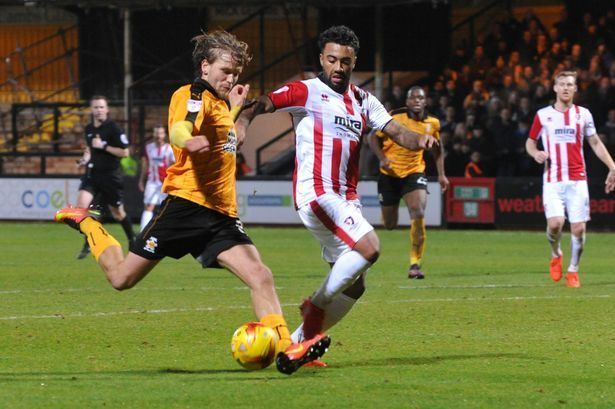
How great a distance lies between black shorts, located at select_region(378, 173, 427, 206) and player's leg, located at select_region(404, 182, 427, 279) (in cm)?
8

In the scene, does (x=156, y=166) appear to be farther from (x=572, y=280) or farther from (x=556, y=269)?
(x=572, y=280)

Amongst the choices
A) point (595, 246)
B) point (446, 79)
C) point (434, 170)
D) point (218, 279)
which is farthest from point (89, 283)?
point (446, 79)

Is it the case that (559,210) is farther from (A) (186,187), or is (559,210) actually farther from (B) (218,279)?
(A) (186,187)

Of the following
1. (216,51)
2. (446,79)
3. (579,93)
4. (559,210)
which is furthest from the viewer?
(446,79)

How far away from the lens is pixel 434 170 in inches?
1075

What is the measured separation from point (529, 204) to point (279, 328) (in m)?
18.2

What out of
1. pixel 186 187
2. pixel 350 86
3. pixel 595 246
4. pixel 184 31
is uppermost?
pixel 184 31

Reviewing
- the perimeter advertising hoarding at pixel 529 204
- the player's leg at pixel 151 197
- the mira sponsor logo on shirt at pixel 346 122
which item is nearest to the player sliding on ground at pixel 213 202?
the mira sponsor logo on shirt at pixel 346 122

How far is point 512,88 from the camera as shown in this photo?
90.7 ft

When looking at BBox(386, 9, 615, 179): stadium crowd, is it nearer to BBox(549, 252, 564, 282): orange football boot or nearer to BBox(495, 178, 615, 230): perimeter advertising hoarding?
BBox(495, 178, 615, 230): perimeter advertising hoarding

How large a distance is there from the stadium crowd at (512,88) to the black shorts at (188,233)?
17727 mm

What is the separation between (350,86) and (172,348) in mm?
2218

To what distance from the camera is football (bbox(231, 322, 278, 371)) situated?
7.71m

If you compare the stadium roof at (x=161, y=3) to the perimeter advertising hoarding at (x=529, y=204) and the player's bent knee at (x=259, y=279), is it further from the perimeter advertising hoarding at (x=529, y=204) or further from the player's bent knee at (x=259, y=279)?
the player's bent knee at (x=259, y=279)
